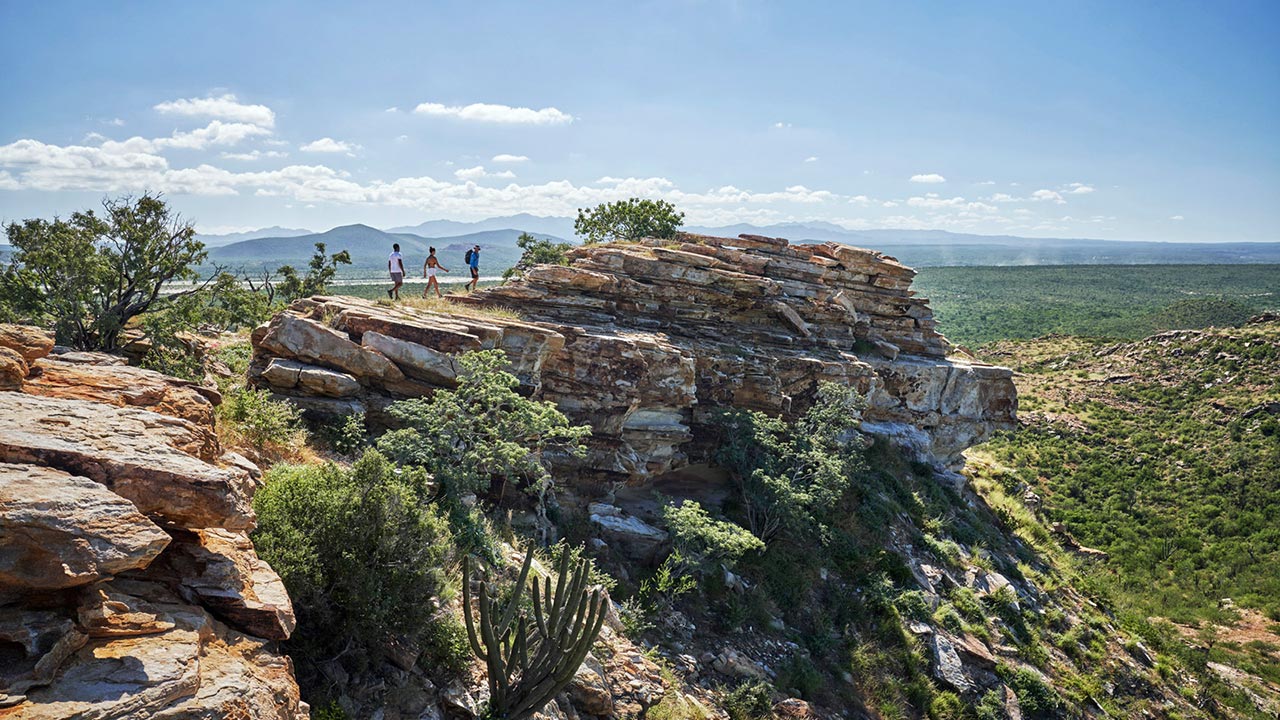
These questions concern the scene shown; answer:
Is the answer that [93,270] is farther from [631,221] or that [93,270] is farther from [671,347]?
[631,221]

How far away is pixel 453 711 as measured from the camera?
23.8 ft

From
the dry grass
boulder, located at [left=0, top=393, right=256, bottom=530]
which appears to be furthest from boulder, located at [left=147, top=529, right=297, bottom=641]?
the dry grass

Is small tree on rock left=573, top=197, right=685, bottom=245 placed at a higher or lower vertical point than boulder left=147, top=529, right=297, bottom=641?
higher

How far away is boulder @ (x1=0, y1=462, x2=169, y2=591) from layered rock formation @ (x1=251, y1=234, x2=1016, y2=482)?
8264 millimetres

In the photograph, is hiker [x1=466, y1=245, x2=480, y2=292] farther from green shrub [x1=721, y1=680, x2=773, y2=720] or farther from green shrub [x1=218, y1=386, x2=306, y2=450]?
green shrub [x1=721, y1=680, x2=773, y2=720]

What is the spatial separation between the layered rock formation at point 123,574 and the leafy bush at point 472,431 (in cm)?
478

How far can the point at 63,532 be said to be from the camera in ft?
14.7

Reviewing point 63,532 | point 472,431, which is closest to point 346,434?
point 472,431

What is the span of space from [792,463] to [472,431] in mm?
10518

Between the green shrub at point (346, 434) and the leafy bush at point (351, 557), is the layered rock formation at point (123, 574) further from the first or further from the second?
the green shrub at point (346, 434)

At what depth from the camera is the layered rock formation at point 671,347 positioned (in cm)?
1384

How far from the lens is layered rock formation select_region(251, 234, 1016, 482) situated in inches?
545

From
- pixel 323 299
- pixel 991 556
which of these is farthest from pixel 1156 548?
pixel 323 299

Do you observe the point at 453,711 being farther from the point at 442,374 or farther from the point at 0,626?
the point at 442,374
